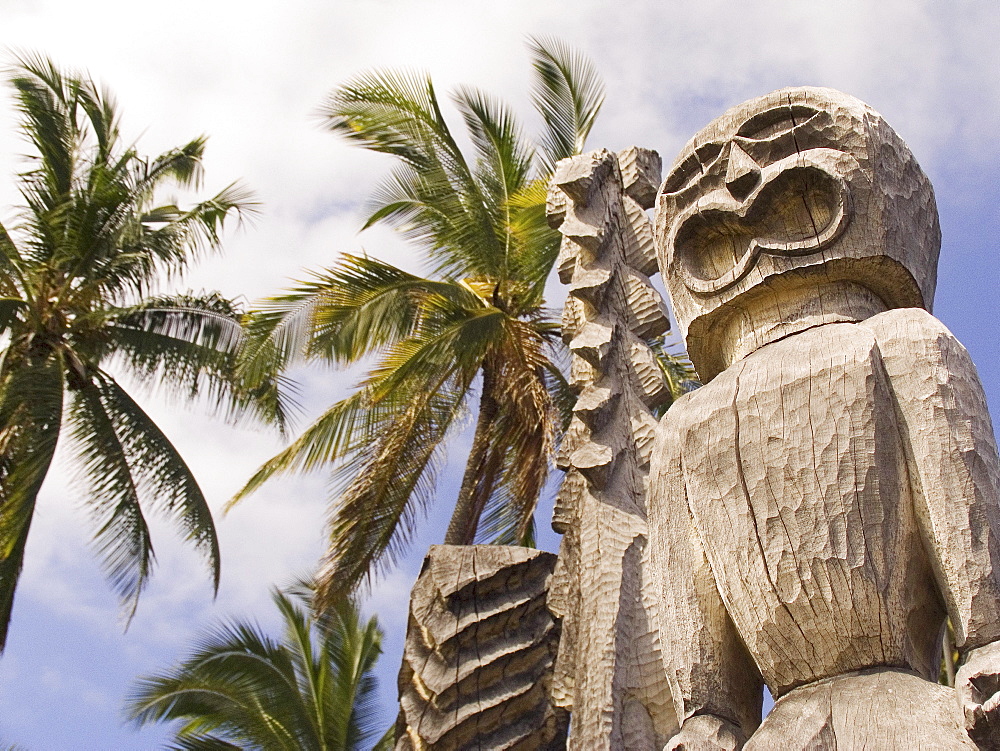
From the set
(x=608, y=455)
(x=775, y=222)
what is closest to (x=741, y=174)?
(x=775, y=222)

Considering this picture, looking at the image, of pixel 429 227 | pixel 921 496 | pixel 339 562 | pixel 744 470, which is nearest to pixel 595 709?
pixel 744 470

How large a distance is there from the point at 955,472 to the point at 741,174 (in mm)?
1001

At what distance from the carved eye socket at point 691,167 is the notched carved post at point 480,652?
8.26 feet

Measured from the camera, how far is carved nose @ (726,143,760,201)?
10.6 ft

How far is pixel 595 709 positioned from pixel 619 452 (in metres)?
0.92

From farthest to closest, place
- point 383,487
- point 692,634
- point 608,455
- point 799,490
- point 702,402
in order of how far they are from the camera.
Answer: point 383,487 < point 608,455 < point 702,402 < point 692,634 < point 799,490

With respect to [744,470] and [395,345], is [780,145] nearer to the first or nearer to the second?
[744,470]

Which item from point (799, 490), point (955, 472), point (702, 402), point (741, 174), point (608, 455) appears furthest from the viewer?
point (608, 455)

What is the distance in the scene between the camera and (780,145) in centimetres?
329

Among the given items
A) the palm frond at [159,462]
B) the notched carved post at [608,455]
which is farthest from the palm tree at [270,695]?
the notched carved post at [608,455]

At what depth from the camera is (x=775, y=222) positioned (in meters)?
3.26

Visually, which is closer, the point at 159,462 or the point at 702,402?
the point at 702,402

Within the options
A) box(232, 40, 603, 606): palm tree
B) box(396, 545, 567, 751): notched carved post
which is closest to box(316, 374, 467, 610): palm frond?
box(232, 40, 603, 606): palm tree

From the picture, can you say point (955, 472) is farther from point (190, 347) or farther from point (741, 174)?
point (190, 347)
